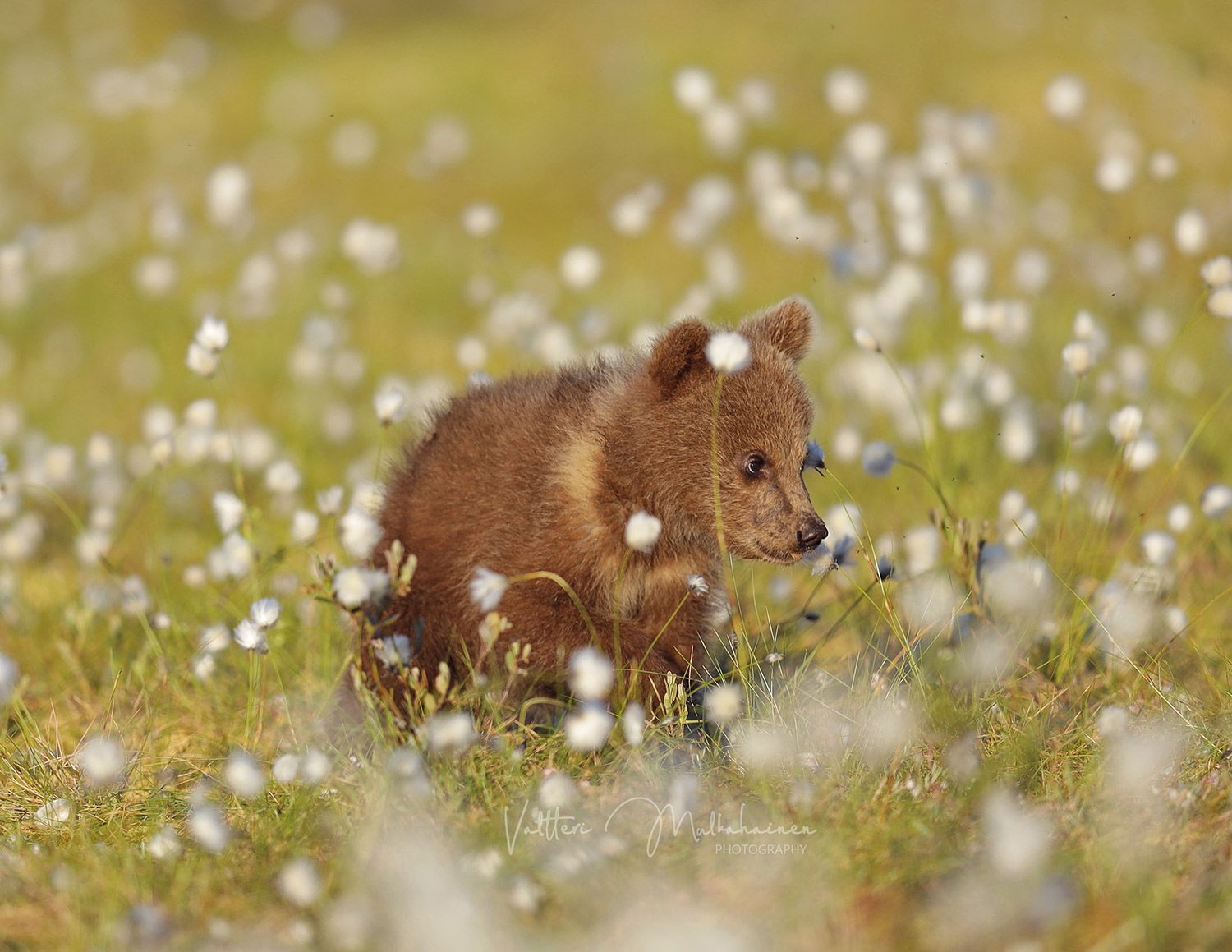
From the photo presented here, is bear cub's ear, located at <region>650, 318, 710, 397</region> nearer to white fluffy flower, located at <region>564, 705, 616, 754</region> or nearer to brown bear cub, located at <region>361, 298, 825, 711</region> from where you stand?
brown bear cub, located at <region>361, 298, 825, 711</region>

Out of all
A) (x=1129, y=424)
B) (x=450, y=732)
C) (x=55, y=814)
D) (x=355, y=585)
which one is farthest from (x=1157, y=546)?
(x=55, y=814)

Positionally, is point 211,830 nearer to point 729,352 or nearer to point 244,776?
point 244,776

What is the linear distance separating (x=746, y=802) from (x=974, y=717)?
828 mm

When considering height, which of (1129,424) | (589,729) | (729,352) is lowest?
(589,729)

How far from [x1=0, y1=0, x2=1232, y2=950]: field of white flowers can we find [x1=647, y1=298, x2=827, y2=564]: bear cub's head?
0.25 metres

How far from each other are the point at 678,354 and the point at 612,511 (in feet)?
1.71

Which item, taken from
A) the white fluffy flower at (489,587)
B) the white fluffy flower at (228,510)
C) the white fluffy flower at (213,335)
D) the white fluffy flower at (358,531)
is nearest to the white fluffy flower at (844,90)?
the white fluffy flower at (213,335)

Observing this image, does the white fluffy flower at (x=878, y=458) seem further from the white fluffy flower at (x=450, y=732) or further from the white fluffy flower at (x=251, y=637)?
the white fluffy flower at (x=251, y=637)

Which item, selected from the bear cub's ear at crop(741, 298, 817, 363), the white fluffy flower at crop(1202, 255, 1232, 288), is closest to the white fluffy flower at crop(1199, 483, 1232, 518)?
the white fluffy flower at crop(1202, 255, 1232, 288)

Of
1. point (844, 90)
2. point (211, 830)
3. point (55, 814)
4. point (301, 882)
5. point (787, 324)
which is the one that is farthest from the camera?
point (844, 90)

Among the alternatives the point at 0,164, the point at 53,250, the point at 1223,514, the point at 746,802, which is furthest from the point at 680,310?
the point at 0,164

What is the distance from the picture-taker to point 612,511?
392cm

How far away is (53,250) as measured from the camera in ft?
33.7

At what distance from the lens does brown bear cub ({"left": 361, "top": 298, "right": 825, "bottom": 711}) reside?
152 inches
